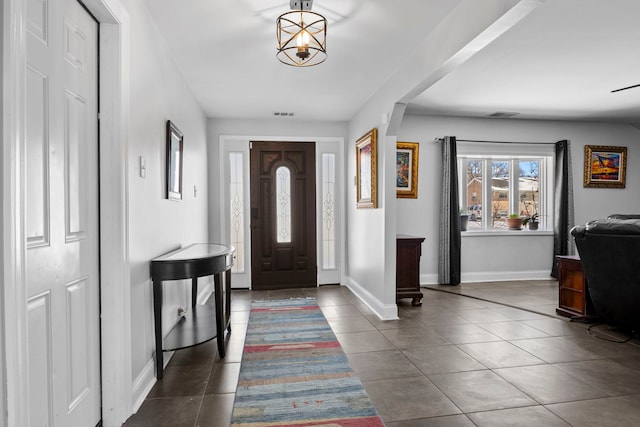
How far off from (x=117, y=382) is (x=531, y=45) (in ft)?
12.2

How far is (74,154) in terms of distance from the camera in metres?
1.63

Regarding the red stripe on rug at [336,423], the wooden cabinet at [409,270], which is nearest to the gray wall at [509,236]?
the wooden cabinet at [409,270]

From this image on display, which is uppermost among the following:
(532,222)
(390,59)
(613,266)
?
(390,59)

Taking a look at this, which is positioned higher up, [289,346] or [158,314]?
[158,314]

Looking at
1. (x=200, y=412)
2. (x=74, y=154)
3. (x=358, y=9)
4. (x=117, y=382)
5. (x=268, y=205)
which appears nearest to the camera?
(x=74, y=154)

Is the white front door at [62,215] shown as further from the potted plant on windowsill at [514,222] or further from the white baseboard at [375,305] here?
the potted plant on windowsill at [514,222]

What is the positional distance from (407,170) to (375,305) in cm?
218

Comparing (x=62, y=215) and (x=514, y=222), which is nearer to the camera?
(x=62, y=215)

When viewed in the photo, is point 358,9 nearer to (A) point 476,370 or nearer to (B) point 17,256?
(B) point 17,256

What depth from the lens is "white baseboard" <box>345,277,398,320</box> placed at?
149 inches

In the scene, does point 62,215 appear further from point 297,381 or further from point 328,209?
point 328,209

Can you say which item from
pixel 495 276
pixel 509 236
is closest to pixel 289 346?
pixel 495 276

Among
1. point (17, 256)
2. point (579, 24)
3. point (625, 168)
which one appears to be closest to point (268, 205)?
point (579, 24)

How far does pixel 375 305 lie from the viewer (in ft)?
13.3
